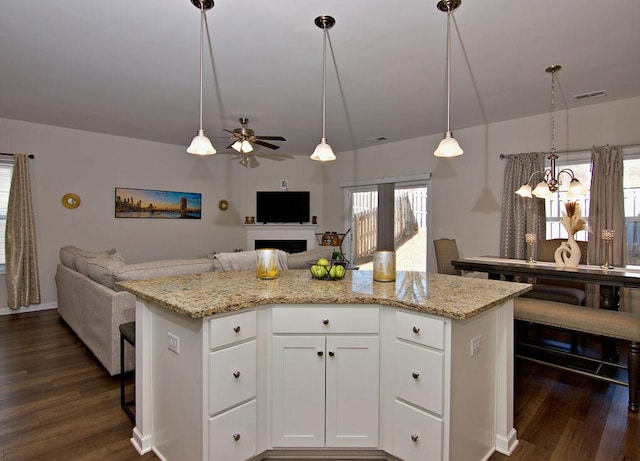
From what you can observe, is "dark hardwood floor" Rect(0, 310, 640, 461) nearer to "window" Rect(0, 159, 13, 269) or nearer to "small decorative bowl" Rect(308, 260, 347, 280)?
"small decorative bowl" Rect(308, 260, 347, 280)

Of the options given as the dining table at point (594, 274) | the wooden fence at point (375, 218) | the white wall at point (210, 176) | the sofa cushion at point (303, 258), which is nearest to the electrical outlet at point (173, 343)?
the sofa cushion at point (303, 258)

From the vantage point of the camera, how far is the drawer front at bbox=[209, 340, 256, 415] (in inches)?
60.6

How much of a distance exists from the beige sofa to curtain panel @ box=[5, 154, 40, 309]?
5.00 feet

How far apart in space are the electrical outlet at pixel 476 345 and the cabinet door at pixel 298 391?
0.73 meters

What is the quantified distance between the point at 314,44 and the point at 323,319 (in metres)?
2.10

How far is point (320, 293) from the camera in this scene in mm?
1820

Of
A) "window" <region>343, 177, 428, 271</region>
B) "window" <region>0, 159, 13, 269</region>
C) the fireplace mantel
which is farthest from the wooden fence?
"window" <region>0, 159, 13, 269</region>

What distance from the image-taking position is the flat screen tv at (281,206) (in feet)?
22.2

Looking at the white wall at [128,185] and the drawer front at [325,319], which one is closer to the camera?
the drawer front at [325,319]

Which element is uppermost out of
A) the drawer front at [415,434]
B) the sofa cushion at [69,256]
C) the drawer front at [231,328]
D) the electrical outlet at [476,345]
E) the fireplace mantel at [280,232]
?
the fireplace mantel at [280,232]

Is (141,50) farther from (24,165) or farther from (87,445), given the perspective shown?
(24,165)

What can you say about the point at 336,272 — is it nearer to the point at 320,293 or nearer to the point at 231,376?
the point at 320,293

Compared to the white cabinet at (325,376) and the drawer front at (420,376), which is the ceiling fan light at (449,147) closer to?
the white cabinet at (325,376)

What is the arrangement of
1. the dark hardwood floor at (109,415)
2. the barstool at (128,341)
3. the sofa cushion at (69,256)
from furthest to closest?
the sofa cushion at (69,256), the barstool at (128,341), the dark hardwood floor at (109,415)
